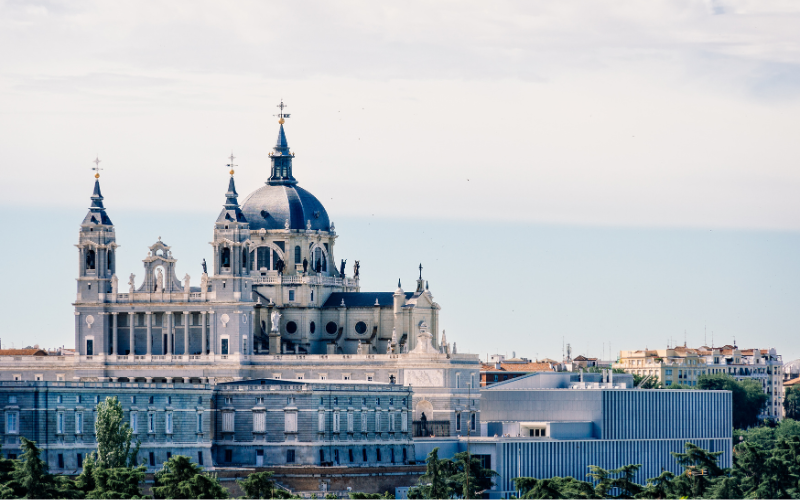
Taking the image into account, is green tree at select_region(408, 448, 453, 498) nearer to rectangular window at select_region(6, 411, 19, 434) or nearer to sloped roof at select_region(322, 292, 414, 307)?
rectangular window at select_region(6, 411, 19, 434)

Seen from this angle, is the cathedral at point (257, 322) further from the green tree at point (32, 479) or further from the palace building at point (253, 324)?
the green tree at point (32, 479)

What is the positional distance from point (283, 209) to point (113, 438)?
49.0m

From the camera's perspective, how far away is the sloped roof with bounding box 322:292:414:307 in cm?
18950

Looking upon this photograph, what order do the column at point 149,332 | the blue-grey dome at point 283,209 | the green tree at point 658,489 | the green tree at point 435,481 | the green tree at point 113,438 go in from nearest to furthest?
the green tree at point 658,489 → the green tree at point 113,438 → the green tree at point 435,481 → the column at point 149,332 → the blue-grey dome at point 283,209

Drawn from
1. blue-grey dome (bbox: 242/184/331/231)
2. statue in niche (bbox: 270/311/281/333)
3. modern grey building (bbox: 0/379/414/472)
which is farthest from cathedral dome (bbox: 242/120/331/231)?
modern grey building (bbox: 0/379/414/472)

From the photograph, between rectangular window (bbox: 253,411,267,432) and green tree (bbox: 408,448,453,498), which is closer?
green tree (bbox: 408,448,453,498)

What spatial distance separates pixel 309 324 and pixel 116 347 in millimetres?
16275

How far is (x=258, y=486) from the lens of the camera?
463ft

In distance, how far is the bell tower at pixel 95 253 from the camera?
7254 inches

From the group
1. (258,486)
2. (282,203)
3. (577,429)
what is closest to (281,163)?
(282,203)

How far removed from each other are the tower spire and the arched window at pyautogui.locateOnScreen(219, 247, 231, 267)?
12715 millimetres

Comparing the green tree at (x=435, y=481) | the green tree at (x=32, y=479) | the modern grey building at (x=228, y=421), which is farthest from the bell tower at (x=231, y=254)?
the green tree at (x=32, y=479)

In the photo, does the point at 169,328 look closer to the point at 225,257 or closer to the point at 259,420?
the point at 225,257

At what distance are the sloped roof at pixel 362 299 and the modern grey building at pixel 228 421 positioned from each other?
19.5 metres
